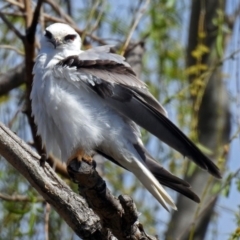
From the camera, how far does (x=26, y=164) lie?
3.21 m

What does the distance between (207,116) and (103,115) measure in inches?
78.6

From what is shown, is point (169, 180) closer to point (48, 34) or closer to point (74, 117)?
point (74, 117)

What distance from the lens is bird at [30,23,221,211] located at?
370cm

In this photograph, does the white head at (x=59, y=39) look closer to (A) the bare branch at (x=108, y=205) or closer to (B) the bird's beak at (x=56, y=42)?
(B) the bird's beak at (x=56, y=42)

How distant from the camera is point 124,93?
378 cm

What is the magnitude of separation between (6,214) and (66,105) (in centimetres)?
155

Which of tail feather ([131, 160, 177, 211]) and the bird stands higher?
the bird

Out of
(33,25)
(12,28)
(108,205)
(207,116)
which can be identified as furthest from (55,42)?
(207,116)

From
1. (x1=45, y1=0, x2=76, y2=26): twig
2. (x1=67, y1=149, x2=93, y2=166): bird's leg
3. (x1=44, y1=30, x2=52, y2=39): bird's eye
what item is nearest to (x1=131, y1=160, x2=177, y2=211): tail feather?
(x1=67, y1=149, x2=93, y2=166): bird's leg

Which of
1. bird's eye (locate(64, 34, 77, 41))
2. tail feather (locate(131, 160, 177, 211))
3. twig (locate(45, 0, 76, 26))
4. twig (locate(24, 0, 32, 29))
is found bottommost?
twig (locate(45, 0, 76, 26))

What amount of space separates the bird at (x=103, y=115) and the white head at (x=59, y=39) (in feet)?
0.74

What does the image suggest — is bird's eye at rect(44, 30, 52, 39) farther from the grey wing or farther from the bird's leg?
the bird's leg

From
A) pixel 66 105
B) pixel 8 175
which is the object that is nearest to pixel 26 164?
pixel 66 105

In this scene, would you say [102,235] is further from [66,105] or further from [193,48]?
[193,48]
